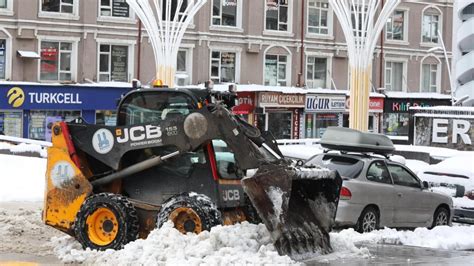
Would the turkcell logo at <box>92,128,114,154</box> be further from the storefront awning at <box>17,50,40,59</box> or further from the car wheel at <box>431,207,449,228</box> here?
the storefront awning at <box>17,50,40,59</box>

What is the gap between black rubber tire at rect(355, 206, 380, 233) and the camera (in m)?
14.9

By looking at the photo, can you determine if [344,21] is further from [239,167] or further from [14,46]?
[239,167]

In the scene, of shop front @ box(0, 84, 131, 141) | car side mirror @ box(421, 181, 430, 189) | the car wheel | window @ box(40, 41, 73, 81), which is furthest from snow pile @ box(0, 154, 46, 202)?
window @ box(40, 41, 73, 81)

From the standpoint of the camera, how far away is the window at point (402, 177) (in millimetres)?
15938

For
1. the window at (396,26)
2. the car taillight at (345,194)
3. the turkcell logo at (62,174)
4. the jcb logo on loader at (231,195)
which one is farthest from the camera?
the window at (396,26)

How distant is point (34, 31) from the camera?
3488 cm

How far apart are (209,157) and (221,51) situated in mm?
29689

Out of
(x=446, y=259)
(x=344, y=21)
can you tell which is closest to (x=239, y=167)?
(x=446, y=259)

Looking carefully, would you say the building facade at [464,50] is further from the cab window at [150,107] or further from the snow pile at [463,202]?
the cab window at [150,107]

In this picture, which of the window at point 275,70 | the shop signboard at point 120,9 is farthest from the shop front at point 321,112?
the shop signboard at point 120,9

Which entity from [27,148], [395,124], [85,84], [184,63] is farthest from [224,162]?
[395,124]

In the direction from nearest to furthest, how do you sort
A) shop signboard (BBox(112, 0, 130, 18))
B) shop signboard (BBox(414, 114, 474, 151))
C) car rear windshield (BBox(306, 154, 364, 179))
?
car rear windshield (BBox(306, 154, 364, 179)) < shop signboard (BBox(414, 114, 474, 151)) < shop signboard (BBox(112, 0, 130, 18))

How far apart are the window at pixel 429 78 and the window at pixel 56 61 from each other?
22.7 metres

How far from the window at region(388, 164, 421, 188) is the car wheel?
70 cm
